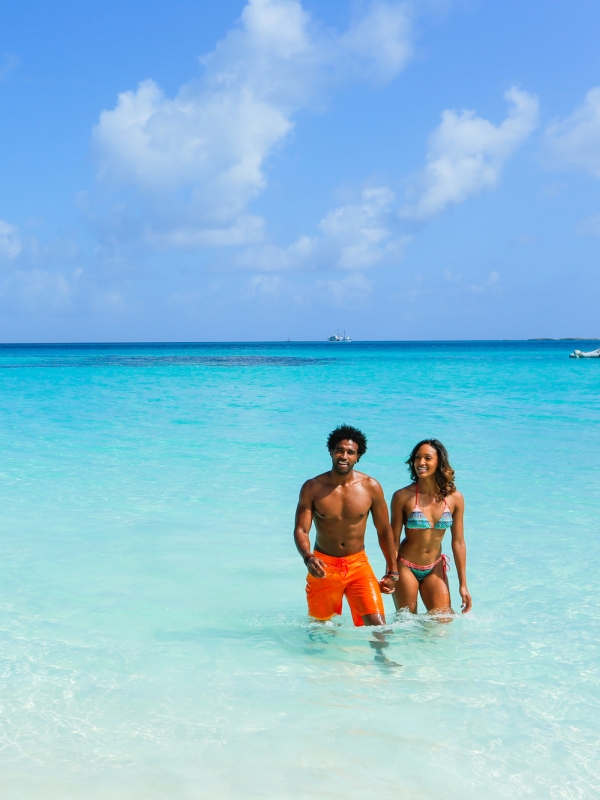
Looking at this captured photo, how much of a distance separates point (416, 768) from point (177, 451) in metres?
9.50

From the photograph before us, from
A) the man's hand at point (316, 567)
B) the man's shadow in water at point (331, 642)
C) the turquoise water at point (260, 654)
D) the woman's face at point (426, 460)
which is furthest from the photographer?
the woman's face at point (426, 460)

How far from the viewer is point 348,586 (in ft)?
14.3

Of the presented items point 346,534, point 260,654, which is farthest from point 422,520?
point 260,654

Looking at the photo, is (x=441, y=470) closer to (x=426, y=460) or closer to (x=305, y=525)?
(x=426, y=460)

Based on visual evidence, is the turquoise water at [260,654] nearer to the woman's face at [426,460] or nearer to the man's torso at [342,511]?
the man's torso at [342,511]

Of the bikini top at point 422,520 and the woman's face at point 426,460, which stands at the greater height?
the woman's face at point 426,460

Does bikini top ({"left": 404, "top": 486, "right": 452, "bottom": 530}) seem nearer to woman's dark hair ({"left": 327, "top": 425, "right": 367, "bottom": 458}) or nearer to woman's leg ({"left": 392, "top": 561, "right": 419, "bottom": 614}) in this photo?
woman's leg ({"left": 392, "top": 561, "right": 419, "bottom": 614})

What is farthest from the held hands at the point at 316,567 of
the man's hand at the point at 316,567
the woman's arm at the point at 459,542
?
the woman's arm at the point at 459,542

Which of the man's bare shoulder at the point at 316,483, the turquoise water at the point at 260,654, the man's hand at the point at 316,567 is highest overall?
the man's bare shoulder at the point at 316,483

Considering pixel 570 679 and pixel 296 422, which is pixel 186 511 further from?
pixel 296 422

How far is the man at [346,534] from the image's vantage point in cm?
430

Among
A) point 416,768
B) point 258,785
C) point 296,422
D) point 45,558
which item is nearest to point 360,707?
point 416,768

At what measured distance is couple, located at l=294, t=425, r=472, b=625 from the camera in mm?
4285

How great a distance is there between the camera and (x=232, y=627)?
16.2 feet
